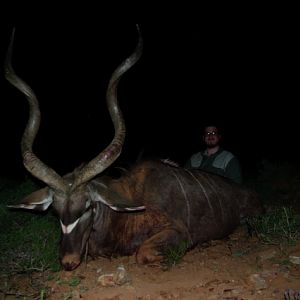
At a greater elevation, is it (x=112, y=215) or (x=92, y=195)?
(x=92, y=195)

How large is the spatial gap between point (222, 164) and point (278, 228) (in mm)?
1651

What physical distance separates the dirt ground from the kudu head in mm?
231

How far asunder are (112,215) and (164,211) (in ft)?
1.69

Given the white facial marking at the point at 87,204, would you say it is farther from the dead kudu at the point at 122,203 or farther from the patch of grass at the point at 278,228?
the patch of grass at the point at 278,228

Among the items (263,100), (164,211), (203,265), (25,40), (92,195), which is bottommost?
(203,265)

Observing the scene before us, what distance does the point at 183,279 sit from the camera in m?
3.16

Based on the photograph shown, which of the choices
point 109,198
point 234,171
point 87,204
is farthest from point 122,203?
point 234,171

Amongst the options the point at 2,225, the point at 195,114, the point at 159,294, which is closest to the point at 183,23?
the point at 195,114

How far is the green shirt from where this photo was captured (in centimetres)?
544

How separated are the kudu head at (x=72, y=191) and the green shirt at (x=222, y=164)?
2142mm

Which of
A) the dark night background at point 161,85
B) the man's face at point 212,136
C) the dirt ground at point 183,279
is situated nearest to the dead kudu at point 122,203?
the dirt ground at point 183,279

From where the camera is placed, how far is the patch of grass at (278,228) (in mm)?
3766

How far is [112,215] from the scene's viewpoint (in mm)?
3902

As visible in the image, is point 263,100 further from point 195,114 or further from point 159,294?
point 159,294
